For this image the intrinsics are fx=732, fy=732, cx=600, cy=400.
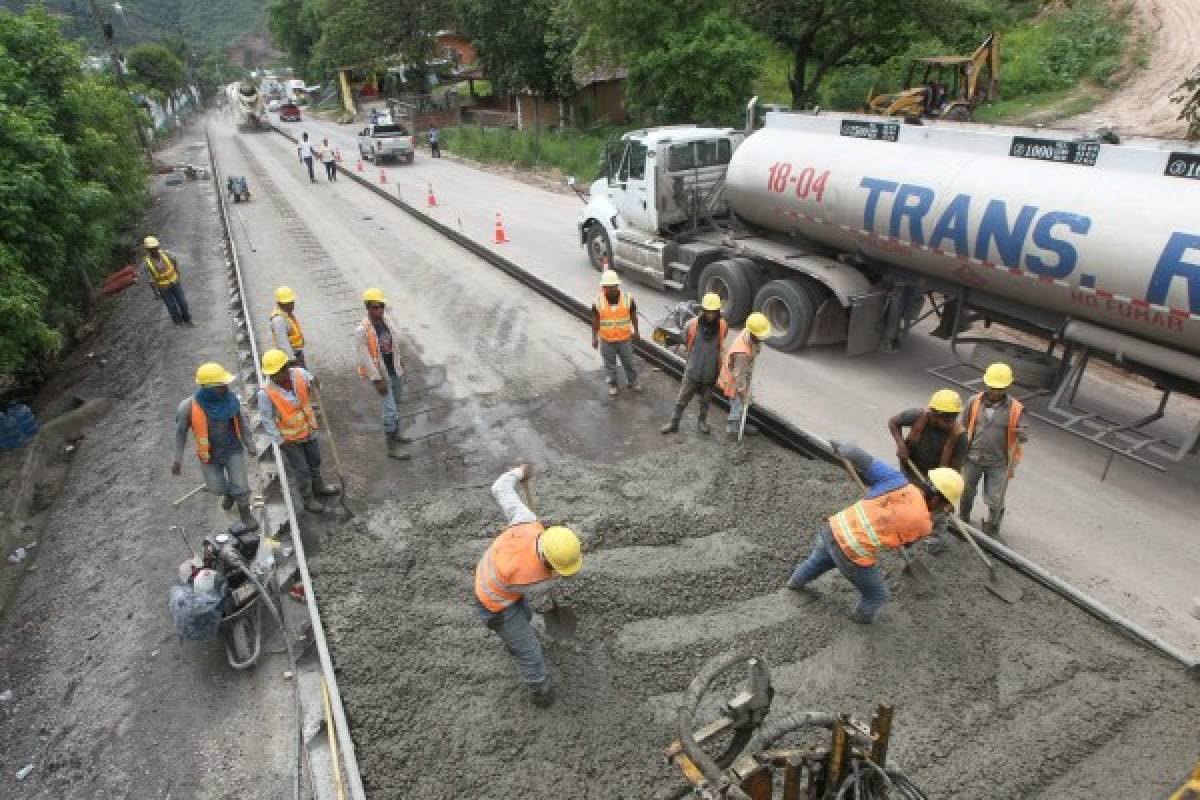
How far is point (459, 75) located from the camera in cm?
4434

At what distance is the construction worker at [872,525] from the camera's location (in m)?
4.70

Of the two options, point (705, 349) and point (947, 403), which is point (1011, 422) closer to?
point (947, 403)

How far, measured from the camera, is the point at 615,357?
8.80 m

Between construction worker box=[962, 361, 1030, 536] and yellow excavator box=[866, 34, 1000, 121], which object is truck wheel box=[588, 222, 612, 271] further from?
construction worker box=[962, 361, 1030, 536]

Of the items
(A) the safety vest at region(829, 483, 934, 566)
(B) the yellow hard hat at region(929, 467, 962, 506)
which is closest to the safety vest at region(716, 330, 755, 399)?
(B) the yellow hard hat at region(929, 467, 962, 506)

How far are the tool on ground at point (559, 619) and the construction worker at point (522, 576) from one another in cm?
55

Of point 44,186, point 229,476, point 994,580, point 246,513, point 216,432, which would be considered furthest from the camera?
point 44,186

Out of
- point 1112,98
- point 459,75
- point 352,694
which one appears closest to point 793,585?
point 352,694

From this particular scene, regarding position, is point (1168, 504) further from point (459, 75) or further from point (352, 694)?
point (459, 75)

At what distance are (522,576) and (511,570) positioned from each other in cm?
7

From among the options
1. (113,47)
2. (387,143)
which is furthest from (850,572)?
(113,47)

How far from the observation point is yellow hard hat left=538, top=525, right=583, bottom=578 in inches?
163

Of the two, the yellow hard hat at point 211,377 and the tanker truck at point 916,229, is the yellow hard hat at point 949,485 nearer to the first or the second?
the tanker truck at point 916,229

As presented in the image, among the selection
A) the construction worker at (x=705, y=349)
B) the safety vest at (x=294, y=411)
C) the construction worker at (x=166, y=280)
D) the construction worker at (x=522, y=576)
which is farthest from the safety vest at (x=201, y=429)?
the construction worker at (x=166, y=280)
